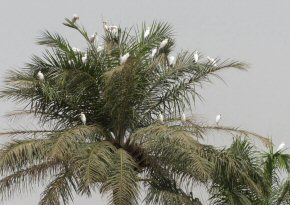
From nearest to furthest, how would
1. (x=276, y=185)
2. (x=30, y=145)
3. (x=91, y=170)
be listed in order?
(x=91, y=170) → (x=30, y=145) → (x=276, y=185)

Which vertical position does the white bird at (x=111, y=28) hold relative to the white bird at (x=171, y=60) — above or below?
above

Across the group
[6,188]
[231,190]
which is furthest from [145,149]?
[6,188]

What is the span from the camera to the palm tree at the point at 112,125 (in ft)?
41.7

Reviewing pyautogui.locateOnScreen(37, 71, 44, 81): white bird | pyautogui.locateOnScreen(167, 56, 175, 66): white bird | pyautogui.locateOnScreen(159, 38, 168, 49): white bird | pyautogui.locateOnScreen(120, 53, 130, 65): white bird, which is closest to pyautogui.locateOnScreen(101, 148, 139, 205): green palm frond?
pyautogui.locateOnScreen(120, 53, 130, 65): white bird

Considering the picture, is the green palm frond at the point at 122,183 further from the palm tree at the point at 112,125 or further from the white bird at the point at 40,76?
the white bird at the point at 40,76

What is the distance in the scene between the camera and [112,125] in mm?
14680

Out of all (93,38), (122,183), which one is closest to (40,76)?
(93,38)

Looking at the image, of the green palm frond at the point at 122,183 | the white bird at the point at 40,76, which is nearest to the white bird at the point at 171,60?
the green palm frond at the point at 122,183

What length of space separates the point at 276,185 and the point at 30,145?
497 centimetres

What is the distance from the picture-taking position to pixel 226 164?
13.5 meters

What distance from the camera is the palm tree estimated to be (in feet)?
41.7

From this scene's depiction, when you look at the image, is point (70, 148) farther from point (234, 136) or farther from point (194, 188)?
point (234, 136)

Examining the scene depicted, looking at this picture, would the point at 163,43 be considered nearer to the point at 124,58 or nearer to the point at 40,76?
the point at 124,58

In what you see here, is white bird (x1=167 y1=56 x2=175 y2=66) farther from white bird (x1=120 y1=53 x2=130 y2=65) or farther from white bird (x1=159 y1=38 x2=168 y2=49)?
white bird (x1=120 y1=53 x2=130 y2=65)
